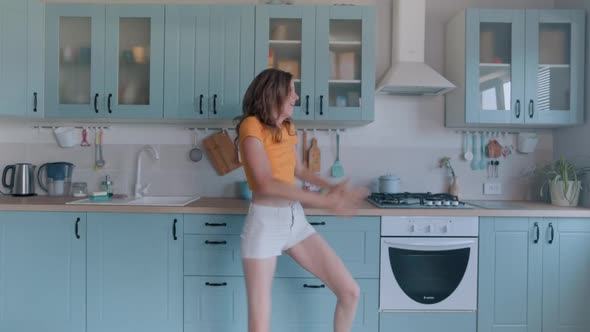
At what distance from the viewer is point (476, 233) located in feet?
7.97

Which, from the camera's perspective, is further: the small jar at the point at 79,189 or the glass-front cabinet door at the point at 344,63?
the small jar at the point at 79,189

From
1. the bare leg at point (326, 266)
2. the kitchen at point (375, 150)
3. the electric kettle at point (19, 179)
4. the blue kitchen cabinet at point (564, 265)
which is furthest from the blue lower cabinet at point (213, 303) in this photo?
the blue kitchen cabinet at point (564, 265)

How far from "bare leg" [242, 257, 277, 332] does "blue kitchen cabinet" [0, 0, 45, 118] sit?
1790 mm

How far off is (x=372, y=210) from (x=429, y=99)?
1099 millimetres

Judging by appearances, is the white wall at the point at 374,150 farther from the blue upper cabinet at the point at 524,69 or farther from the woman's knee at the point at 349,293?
the woman's knee at the point at 349,293

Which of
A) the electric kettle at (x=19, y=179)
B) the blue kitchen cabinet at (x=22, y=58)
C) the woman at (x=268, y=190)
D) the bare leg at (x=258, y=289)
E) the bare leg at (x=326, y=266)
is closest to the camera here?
the woman at (x=268, y=190)

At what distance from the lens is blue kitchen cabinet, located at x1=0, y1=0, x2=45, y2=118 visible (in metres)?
2.60

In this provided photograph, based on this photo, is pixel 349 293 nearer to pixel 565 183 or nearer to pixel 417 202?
pixel 417 202

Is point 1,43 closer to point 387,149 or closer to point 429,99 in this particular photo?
point 387,149

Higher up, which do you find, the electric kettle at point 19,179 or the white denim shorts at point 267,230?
the electric kettle at point 19,179

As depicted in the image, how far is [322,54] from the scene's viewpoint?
8.80ft

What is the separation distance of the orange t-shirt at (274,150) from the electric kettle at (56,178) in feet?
5.49

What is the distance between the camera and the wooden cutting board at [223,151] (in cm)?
297

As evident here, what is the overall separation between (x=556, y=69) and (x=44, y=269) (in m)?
3.30
